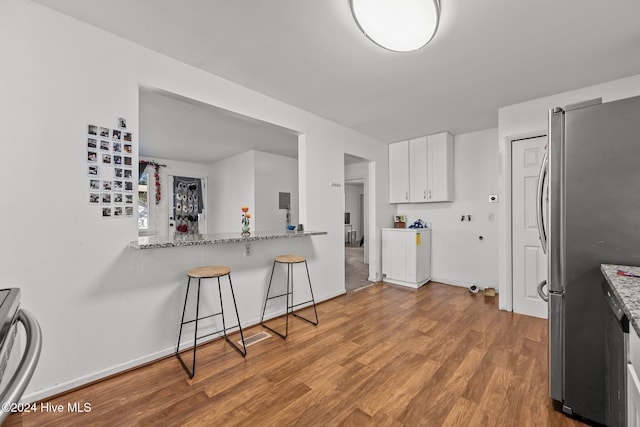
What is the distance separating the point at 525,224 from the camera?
305cm

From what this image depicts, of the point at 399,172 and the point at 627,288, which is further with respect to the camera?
the point at 399,172

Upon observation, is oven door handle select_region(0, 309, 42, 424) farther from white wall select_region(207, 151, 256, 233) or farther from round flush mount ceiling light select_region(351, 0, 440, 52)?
white wall select_region(207, 151, 256, 233)

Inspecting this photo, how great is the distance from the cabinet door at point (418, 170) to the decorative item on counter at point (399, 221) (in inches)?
17.0

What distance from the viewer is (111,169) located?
188 centimetres

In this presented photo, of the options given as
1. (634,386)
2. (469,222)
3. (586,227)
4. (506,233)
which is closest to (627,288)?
(634,386)

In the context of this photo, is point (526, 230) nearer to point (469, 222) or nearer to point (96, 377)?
point (469, 222)

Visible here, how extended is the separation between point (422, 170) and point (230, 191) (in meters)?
4.00

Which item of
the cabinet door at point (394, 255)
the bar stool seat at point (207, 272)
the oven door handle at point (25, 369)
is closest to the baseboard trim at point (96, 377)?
the bar stool seat at point (207, 272)

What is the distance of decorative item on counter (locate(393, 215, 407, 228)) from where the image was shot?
4.69 m

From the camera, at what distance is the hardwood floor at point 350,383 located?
151cm

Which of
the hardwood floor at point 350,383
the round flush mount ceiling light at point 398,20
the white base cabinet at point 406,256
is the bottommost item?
the hardwood floor at point 350,383

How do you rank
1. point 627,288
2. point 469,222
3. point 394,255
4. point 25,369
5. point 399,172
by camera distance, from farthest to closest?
point 399,172 → point 394,255 → point 469,222 → point 627,288 → point 25,369

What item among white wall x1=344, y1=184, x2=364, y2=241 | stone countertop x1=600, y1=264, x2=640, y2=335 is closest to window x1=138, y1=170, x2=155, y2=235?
white wall x1=344, y1=184, x2=364, y2=241

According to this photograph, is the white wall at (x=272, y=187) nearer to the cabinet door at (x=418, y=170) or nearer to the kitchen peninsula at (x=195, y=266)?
the kitchen peninsula at (x=195, y=266)
